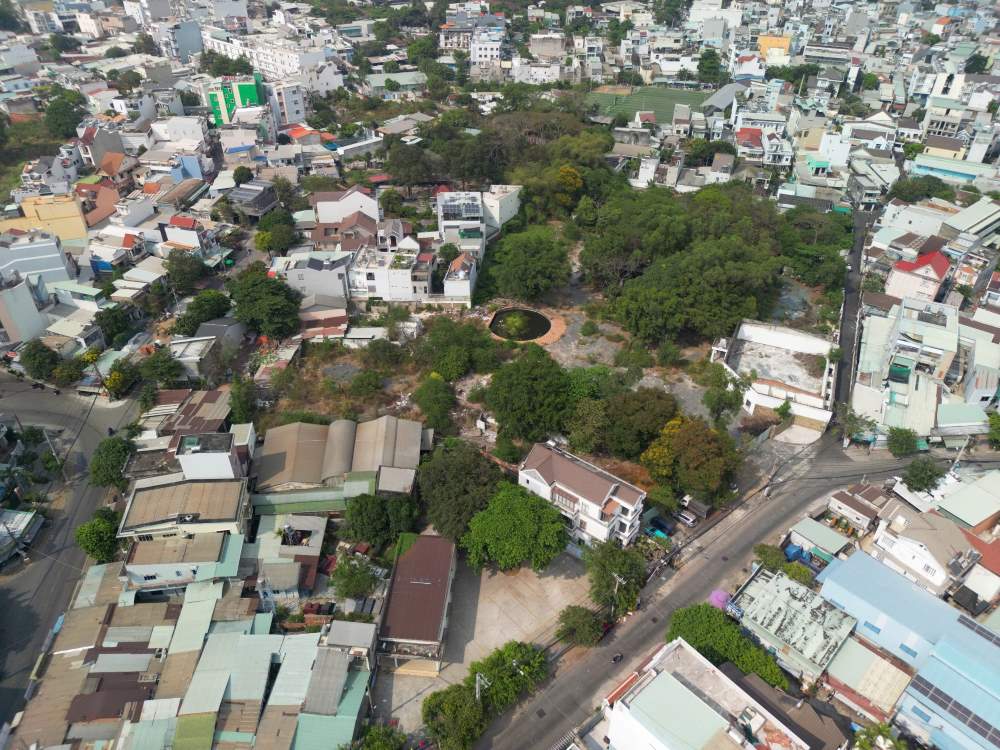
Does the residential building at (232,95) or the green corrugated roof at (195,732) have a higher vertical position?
the residential building at (232,95)

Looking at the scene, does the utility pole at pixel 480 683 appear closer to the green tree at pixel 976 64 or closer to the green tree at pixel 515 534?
the green tree at pixel 515 534

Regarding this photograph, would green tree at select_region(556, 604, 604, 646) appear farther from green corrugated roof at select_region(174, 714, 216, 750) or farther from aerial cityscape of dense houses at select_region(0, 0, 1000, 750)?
green corrugated roof at select_region(174, 714, 216, 750)

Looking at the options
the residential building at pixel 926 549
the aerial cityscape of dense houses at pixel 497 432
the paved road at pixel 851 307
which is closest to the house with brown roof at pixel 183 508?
the aerial cityscape of dense houses at pixel 497 432

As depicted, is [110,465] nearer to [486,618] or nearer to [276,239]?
[486,618]

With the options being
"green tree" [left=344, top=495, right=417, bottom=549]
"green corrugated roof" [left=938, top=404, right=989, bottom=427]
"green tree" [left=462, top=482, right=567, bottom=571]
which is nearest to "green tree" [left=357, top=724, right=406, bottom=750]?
"green tree" [left=462, top=482, right=567, bottom=571]

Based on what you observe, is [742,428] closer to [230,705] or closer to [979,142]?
[230,705]

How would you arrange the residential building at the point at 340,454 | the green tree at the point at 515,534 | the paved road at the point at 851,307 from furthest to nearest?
the paved road at the point at 851,307, the residential building at the point at 340,454, the green tree at the point at 515,534
